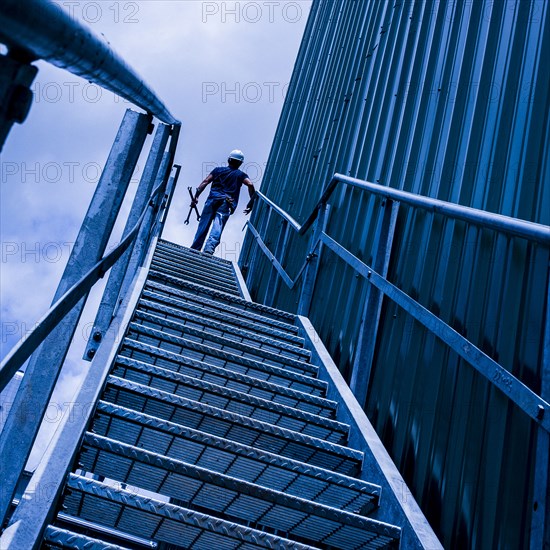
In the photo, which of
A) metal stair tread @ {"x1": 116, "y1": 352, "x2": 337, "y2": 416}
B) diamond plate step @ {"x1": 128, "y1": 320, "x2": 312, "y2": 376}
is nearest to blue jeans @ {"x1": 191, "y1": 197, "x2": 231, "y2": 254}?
diamond plate step @ {"x1": 128, "y1": 320, "x2": 312, "y2": 376}

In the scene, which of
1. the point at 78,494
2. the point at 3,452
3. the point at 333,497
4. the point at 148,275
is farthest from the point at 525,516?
the point at 148,275

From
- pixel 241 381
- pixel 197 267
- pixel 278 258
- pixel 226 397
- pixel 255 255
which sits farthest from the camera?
pixel 255 255

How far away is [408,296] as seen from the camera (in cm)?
349

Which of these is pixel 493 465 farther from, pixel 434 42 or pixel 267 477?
pixel 434 42

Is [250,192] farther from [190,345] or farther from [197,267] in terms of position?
[190,345]

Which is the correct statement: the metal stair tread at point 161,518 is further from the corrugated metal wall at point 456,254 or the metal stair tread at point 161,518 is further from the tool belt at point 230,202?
the tool belt at point 230,202

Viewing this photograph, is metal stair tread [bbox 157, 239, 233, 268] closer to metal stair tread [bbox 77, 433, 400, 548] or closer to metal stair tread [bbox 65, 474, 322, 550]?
metal stair tread [bbox 77, 433, 400, 548]

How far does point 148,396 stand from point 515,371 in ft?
5.07

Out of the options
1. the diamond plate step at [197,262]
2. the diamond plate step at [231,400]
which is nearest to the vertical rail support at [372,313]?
the diamond plate step at [231,400]

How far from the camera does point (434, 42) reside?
16.8ft

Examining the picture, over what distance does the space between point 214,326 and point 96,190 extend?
105 inches

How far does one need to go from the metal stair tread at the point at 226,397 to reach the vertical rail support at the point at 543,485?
144 cm

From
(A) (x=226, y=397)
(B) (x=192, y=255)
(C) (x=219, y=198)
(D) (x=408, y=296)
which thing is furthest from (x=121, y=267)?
(C) (x=219, y=198)

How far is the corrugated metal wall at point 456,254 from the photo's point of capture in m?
2.68
